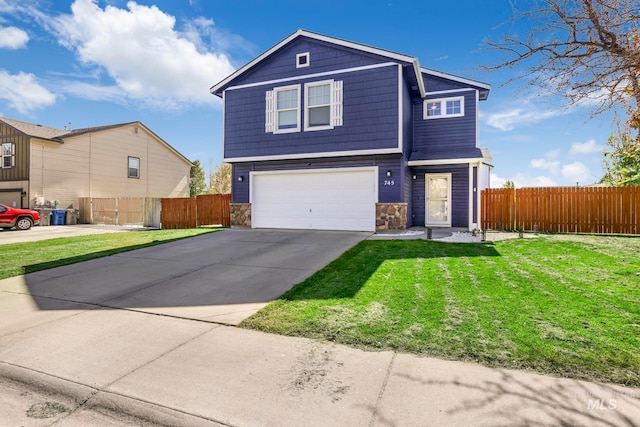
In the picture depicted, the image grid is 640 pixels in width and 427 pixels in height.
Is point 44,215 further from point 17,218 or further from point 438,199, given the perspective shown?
point 438,199

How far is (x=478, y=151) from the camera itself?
42.6ft

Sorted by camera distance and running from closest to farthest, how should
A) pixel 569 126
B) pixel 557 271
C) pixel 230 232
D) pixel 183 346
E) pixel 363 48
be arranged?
1. pixel 183 346
2. pixel 569 126
3. pixel 557 271
4. pixel 363 48
5. pixel 230 232

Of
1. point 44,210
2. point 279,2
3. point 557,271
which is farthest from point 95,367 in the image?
point 44,210

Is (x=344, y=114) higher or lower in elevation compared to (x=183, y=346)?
higher

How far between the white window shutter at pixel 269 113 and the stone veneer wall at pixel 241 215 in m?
3.21

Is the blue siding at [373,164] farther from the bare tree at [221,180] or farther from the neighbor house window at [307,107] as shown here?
the bare tree at [221,180]

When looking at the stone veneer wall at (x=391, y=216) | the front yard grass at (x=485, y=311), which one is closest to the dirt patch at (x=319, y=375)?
the front yard grass at (x=485, y=311)

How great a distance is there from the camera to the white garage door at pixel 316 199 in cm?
1191

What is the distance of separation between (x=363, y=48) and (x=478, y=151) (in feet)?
19.6

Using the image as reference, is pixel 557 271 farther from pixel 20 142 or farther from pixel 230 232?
pixel 20 142

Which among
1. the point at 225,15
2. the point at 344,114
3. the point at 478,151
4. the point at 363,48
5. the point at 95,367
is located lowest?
the point at 95,367

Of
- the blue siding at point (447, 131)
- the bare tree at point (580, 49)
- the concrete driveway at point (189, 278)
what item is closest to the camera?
the bare tree at point (580, 49)

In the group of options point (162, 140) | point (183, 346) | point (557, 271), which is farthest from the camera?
point (162, 140)

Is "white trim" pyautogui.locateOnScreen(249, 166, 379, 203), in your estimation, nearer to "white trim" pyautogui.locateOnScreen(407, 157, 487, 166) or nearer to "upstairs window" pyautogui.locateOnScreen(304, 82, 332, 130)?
"upstairs window" pyautogui.locateOnScreen(304, 82, 332, 130)
